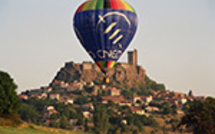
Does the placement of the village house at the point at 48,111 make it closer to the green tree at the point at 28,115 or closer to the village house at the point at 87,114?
the green tree at the point at 28,115

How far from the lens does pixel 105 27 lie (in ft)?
182

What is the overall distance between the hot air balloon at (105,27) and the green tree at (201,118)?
34.1ft

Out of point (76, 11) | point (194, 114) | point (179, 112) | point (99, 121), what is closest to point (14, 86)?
point (76, 11)

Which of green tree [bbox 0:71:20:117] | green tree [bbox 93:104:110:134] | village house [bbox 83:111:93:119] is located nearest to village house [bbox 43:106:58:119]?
village house [bbox 83:111:93:119]

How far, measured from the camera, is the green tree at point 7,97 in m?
63.1

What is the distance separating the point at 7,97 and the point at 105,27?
19.2 meters

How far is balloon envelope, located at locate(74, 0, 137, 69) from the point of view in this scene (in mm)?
55500

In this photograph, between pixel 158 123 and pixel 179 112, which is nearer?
pixel 158 123

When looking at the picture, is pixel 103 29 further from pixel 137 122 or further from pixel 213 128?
pixel 137 122

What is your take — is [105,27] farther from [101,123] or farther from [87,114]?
[87,114]

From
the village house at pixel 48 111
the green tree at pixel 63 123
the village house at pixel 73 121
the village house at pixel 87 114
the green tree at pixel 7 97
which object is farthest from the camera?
the village house at pixel 87 114

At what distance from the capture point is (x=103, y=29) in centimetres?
5566

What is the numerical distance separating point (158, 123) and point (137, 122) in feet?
24.6

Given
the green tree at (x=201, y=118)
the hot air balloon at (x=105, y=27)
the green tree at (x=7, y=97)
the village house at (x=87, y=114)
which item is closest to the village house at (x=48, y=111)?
the village house at (x=87, y=114)
